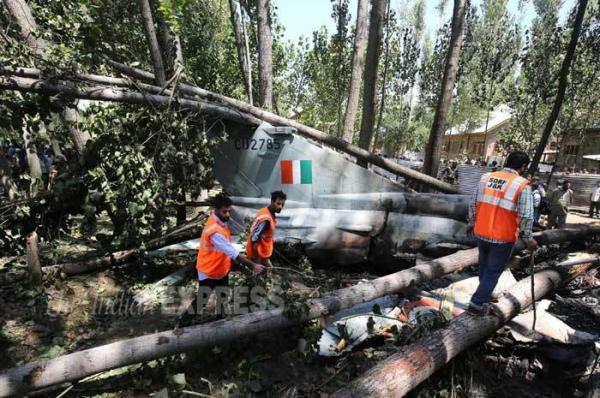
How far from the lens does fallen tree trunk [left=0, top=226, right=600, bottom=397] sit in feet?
8.87

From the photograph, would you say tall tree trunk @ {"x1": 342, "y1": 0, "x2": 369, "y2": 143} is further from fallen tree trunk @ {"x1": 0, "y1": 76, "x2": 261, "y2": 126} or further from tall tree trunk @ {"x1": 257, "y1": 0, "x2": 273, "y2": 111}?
fallen tree trunk @ {"x1": 0, "y1": 76, "x2": 261, "y2": 126}

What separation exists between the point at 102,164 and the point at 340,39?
55.4ft

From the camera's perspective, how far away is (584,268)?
5895 millimetres

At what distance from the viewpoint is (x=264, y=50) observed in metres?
8.69

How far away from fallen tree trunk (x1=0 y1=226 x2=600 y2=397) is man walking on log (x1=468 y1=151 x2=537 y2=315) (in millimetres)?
919

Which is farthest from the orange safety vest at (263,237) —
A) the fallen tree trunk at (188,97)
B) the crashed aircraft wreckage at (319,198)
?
the fallen tree trunk at (188,97)

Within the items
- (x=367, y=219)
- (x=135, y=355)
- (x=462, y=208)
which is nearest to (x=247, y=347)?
(x=135, y=355)

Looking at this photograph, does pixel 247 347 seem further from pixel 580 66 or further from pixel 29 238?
pixel 580 66

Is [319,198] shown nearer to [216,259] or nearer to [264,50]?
[216,259]

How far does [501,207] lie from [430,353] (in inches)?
70.4

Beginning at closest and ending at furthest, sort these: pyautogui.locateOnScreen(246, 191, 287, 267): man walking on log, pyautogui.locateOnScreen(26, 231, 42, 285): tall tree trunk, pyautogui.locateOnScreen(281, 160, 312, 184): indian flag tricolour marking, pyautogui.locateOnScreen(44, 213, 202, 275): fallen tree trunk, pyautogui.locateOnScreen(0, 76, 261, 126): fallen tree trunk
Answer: pyautogui.locateOnScreen(0, 76, 261, 126): fallen tree trunk, pyautogui.locateOnScreen(246, 191, 287, 267): man walking on log, pyautogui.locateOnScreen(26, 231, 42, 285): tall tree trunk, pyautogui.locateOnScreen(44, 213, 202, 275): fallen tree trunk, pyautogui.locateOnScreen(281, 160, 312, 184): indian flag tricolour marking

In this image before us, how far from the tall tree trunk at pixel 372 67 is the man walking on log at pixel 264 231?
426cm

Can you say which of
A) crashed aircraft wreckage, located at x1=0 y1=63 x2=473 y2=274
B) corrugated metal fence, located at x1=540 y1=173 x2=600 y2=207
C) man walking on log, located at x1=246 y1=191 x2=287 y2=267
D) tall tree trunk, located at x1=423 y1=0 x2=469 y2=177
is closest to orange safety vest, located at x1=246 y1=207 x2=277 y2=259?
man walking on log, located at x1=246 y1=191 x2=287 y2=267

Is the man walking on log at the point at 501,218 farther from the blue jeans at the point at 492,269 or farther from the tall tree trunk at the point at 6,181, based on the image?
the tall tree trunk at the point at 6,181
